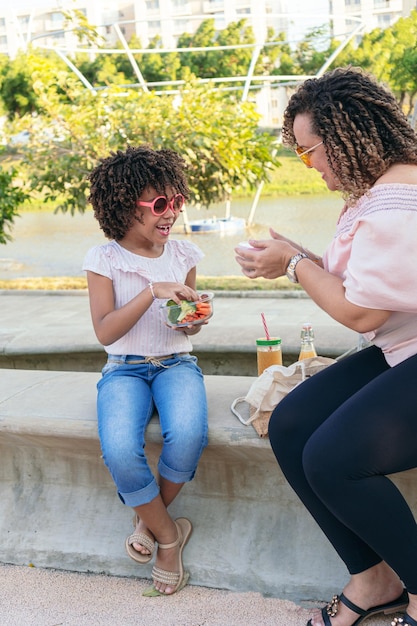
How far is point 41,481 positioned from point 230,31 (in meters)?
53.5

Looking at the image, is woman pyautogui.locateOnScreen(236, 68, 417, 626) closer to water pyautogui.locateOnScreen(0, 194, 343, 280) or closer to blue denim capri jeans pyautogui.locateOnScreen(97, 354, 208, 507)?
blue denim capri jeans pyautogui.locateOnScreen(97, 354, 208, 507)

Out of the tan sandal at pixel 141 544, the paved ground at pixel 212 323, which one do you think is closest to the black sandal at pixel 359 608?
the tan sandal at pixel 141 544

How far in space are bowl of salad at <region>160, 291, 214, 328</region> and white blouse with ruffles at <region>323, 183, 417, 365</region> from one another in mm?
793

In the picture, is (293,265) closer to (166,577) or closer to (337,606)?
(337,606)

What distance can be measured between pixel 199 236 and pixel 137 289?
48.3 ft

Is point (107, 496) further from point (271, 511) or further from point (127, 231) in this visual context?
point (127, 231)

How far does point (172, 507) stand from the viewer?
3.35 metres

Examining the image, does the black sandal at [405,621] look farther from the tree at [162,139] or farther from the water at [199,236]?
the water at [199,236]

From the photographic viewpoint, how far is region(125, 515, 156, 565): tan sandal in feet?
10.1

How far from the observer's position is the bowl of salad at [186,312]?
3260mm

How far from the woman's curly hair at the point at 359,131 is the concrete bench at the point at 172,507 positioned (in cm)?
99

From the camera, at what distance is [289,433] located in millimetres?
2738

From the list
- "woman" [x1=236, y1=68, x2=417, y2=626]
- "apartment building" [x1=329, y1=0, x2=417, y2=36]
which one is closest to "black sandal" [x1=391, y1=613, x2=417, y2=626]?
"woman" [x1=236, y1=68, x2=417, y2=626]

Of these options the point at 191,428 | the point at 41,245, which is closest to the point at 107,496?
the point at 191,428
